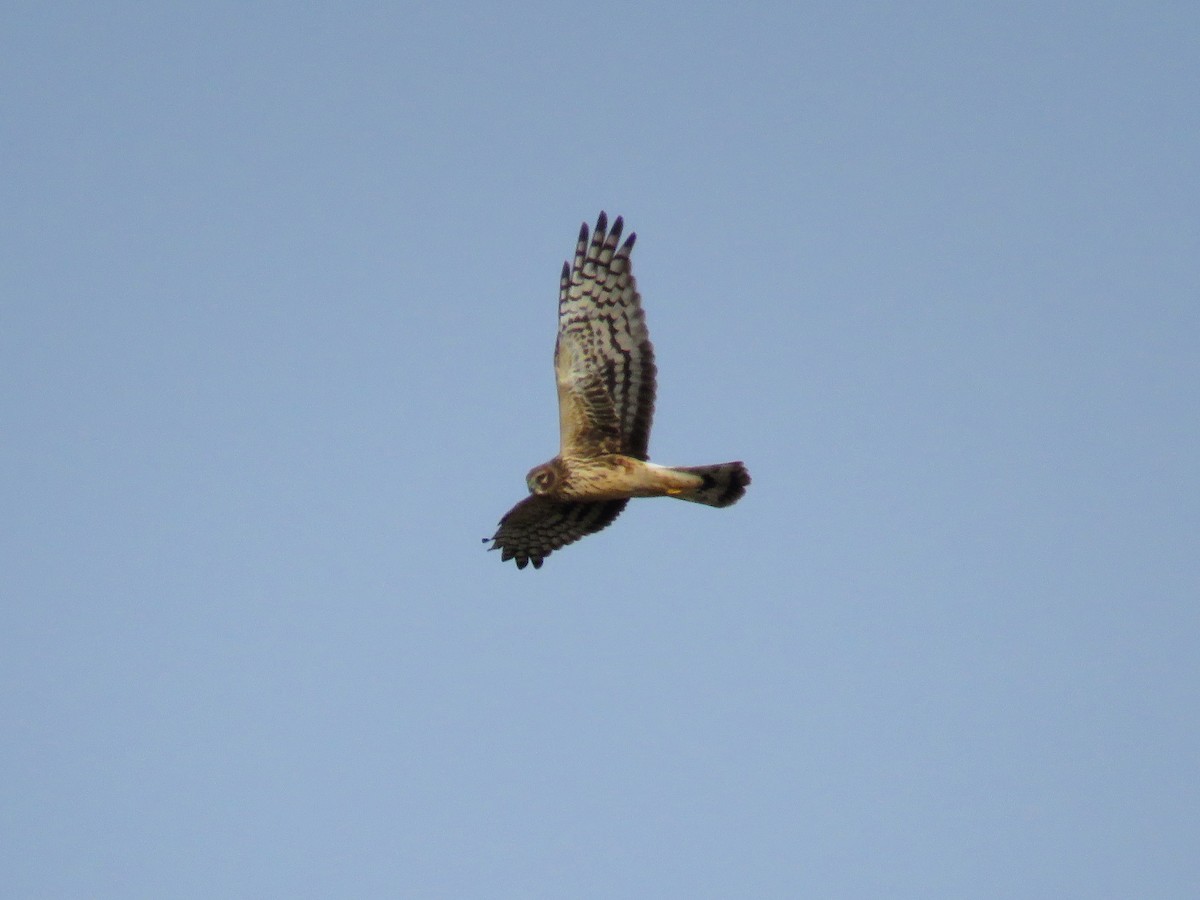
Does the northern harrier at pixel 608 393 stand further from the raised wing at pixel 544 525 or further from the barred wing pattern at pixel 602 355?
the raised wing at pixel 544 525

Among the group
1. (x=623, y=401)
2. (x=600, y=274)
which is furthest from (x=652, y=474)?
(x=600, y=274)

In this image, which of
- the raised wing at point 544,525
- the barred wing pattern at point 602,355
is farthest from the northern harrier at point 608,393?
the raised wing at point 544,525

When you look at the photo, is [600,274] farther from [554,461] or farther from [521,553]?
[521,553]

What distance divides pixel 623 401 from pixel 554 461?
73 cm

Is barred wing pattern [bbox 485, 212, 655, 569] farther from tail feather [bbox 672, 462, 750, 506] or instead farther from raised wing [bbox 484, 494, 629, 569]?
raised wing [bbox 484, 494, 629, 569]

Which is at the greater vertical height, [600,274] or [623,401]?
[600,274]

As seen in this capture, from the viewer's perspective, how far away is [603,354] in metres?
13.1

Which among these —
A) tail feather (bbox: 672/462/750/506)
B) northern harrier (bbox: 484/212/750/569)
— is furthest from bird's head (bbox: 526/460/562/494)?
tail feather (bbox: 672/462/750/506)

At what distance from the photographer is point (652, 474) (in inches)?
519

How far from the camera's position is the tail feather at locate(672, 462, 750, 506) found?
13219mm

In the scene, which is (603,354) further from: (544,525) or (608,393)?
(544,525)

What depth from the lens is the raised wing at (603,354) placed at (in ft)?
43.1

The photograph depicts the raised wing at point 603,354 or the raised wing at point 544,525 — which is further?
the raised wing at point 544,525

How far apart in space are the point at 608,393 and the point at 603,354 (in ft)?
0.94
